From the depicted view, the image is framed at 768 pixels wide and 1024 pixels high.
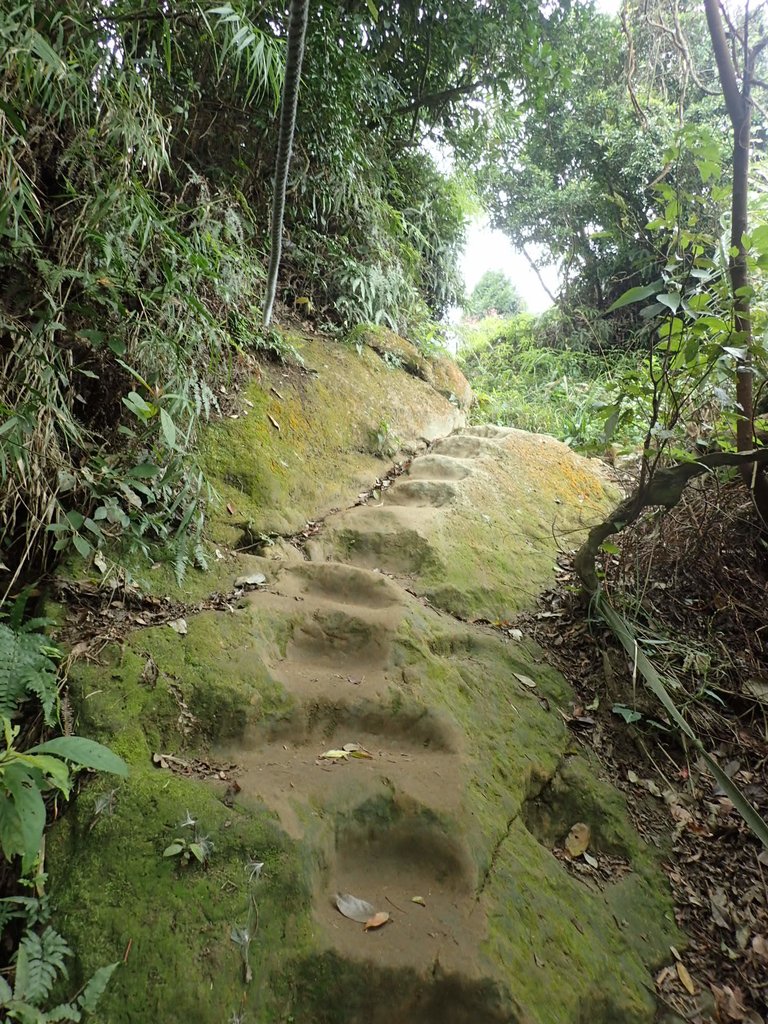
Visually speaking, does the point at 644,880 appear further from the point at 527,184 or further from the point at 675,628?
the point at 527,184

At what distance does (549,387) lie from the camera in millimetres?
7617

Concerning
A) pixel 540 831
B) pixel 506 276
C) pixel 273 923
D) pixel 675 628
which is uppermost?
pixel 506 276

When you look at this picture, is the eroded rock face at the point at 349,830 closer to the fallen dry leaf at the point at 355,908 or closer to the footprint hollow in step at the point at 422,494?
the fallen dry leaf at the point at 355,908

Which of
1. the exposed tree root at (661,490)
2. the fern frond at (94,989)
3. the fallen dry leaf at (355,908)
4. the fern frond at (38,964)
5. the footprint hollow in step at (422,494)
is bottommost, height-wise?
the fern frond at (38,964)

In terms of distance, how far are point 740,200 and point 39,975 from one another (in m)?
3.62

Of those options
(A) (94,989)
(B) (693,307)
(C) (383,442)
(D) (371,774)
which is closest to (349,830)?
(D) (371,774)

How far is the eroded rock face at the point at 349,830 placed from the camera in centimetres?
152

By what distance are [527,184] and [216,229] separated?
29.2 feet

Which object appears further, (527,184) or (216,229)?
(527,184)

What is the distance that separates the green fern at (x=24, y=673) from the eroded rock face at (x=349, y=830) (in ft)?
0.42

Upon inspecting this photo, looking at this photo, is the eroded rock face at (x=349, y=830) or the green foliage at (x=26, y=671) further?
the green foliage at (x=26, y=671)

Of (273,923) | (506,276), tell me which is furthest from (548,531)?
(506,276)

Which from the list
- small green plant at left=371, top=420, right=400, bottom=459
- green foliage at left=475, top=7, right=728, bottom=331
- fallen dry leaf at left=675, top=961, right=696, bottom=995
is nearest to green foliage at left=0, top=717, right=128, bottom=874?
fallen dry leaf at left=675, top=961, right=696, bottom=995

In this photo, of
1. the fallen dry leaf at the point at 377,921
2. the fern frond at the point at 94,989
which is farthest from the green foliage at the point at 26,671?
the fallen dry leaf at the point at 377,921
